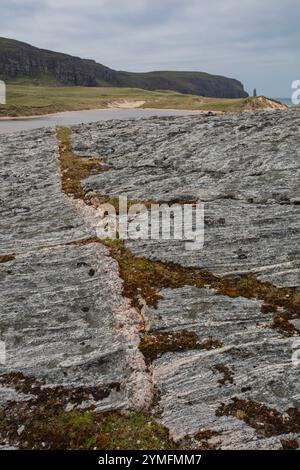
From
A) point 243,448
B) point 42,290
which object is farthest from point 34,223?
point 243,448

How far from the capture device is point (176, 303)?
17859mm

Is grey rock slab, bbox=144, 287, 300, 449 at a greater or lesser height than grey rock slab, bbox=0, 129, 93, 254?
lesser

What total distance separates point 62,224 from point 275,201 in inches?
536

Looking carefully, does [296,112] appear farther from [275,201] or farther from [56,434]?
[56,434]

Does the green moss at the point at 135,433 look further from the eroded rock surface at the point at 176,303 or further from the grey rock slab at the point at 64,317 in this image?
the grey rock slab at the point at 64,317

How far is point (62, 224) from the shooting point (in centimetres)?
2642

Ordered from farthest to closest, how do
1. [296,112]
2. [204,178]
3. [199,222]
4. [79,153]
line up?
[296,112]
[79,153]
[204,178]
[199,222]
